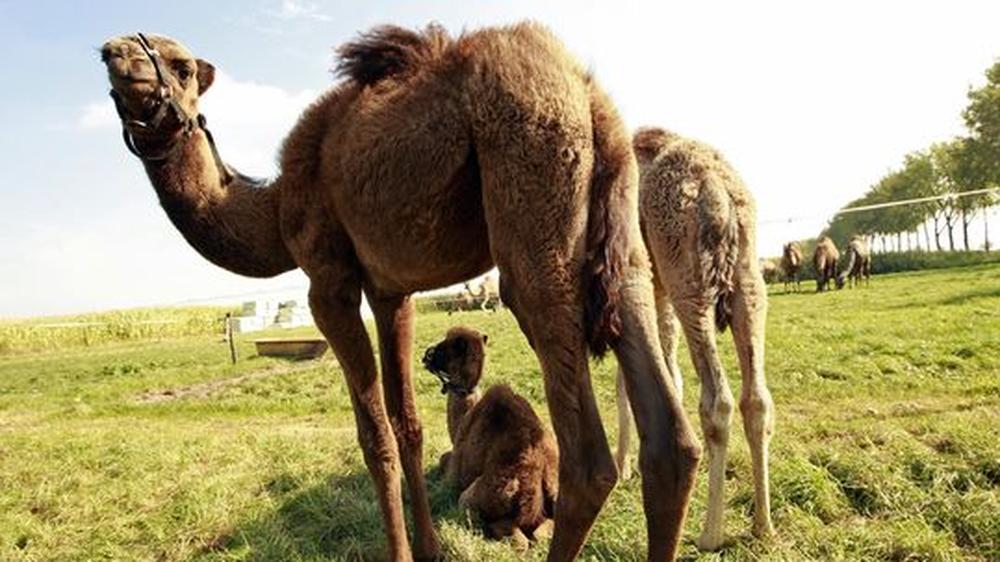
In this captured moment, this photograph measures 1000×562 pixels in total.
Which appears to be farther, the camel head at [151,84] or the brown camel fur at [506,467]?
the brown camel fur at [506,467]

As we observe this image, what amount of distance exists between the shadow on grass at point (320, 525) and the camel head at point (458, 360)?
3.02 feet

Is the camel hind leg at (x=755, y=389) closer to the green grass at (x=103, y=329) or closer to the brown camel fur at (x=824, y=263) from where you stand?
the green grass at (x=103, y=329)

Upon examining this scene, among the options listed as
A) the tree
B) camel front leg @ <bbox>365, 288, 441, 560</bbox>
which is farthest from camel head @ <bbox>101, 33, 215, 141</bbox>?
the tree

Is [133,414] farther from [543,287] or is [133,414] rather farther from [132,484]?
[543,287]

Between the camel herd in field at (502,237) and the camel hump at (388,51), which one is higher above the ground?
the camel hump at (388,51)

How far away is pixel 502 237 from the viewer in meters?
2.44

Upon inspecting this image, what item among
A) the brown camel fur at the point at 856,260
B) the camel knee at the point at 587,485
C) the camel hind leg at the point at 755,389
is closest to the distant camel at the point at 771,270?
the brown camel fur at the point at 856,260

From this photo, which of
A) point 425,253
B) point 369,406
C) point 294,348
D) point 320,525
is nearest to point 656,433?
point 425,253

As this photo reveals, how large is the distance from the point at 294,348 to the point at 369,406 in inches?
618

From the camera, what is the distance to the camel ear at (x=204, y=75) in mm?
3973

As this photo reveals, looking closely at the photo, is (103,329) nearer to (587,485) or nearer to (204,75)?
(204,75)

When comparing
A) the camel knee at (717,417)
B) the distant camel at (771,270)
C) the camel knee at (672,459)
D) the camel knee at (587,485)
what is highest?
the distant camel at (771,270)

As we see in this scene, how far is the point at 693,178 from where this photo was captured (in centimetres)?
440

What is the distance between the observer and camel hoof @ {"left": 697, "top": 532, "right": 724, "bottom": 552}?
12.9 feet
